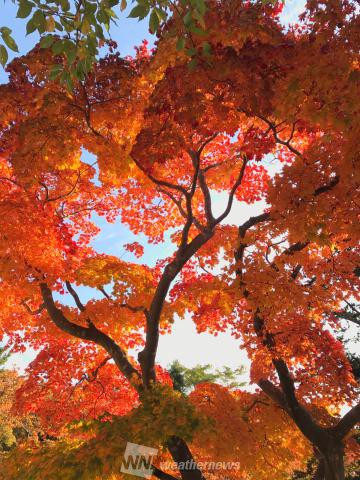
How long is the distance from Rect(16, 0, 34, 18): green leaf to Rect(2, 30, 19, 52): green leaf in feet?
1.07

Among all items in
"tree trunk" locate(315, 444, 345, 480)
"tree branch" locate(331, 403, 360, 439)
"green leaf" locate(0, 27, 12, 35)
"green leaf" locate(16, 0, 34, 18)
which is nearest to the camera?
"green leaf" locate(16, 0, 34, 18)

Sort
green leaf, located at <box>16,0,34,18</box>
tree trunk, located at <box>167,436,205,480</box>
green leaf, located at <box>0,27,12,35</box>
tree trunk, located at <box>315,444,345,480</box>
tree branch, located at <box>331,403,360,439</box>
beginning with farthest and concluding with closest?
tree branch, located at <box>331,403,360,439</box> → tree trunk, located at <box>315,444,345,480</box> → tree trunk, located at <box>167,436,205,480</box> → green leaf, located at <box>0,27,12,35</box> → green leaf, located at <box>16,0,34,18</box>

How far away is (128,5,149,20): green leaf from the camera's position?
2801 mm

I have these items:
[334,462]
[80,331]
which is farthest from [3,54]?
[334,462]

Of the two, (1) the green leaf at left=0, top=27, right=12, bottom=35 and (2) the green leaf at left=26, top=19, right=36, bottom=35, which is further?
(1) the green leaf at left=0, top=27, right=12, bottom=35

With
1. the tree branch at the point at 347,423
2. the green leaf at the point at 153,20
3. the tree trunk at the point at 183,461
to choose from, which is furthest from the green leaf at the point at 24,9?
the tree branch at the point at 347,423

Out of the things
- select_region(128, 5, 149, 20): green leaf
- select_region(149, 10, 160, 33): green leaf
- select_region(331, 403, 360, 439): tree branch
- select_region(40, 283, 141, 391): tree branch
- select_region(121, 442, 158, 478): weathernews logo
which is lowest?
select_region(121, 442, 158, 478): weathernews logo

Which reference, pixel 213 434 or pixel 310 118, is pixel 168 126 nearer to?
pixel 310 118

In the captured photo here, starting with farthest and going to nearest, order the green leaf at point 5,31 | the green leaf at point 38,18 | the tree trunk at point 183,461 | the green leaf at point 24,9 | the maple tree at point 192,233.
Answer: the tree trunk at point 183,461 < the maple tree at point 192,233 < the green leaf at point 5,31 < the green leaf at point 38,18 < the green leaf at point 24,9

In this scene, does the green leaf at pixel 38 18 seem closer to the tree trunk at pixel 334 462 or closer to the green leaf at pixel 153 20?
the green leaf at pixel 153 20

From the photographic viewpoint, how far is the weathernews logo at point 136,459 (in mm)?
5723

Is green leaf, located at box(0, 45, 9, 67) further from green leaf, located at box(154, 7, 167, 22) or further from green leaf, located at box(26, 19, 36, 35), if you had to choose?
green leaf, located at box(154, 7, 167, 22)

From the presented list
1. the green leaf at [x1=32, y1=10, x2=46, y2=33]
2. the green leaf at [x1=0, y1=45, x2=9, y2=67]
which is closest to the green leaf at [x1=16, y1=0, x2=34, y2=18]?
the green leaf at [x1=32, y1=10, x2=46, y2=33]

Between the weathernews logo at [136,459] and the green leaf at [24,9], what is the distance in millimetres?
5706
